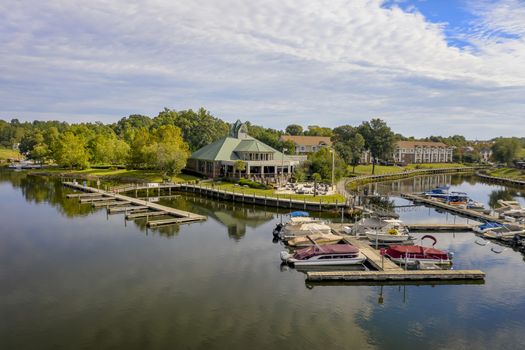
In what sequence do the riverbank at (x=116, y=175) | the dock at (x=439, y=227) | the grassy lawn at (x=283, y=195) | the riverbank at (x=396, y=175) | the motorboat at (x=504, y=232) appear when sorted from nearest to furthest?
the motorboat at (x=504, y=232), the dock at (x=439, y=227), the grassy lawn at (x=283, y=195), the riverbank at (x=116, y=175), the riverbank at (x=396, y=175)

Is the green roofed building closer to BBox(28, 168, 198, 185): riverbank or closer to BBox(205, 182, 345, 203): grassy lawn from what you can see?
BBox(28, 168, 198, 185): riverbank

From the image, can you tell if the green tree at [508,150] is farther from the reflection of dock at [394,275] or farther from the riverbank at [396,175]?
the reflection of dock at [394,275]

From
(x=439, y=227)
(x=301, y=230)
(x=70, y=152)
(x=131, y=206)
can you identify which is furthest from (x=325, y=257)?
(x=70, y=152)

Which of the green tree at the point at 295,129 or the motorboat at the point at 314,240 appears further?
the green tree at the point at 295,129

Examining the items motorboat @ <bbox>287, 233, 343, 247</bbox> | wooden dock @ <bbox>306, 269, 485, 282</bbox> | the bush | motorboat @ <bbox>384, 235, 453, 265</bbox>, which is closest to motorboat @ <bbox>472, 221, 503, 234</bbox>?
motorboat @ <bbox>384, 235, 453, 265</bbox>

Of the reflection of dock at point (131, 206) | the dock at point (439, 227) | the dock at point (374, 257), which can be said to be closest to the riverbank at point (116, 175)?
the reflection of dock at point (131, 206)

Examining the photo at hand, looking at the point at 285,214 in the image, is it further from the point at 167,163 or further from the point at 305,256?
the point at 167,163
